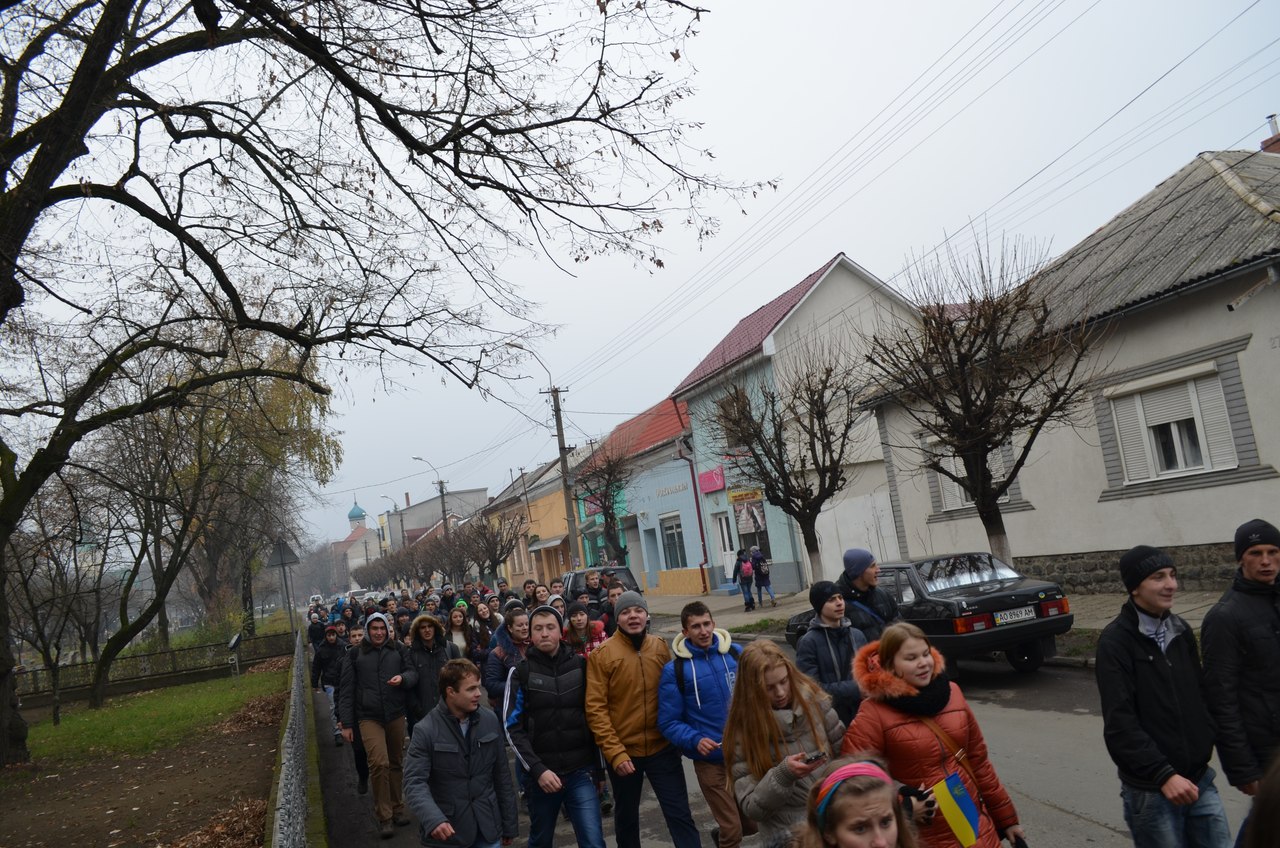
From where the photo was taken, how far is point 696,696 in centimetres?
531

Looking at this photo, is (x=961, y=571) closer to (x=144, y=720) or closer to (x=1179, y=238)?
(x=1179, y=238)

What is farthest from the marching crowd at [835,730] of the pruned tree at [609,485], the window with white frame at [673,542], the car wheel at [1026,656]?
the window with white frame at [673,542]

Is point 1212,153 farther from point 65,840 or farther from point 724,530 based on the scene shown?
point 65,840

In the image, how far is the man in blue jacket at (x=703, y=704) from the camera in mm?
5230

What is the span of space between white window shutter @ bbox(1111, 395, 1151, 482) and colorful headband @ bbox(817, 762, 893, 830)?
16.0m

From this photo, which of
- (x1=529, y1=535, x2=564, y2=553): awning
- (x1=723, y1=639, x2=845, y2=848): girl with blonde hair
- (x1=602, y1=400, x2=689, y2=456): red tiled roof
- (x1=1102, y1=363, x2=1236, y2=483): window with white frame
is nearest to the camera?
(x1=723, y1=639, x2=845, y2=848): girl with blonde hair

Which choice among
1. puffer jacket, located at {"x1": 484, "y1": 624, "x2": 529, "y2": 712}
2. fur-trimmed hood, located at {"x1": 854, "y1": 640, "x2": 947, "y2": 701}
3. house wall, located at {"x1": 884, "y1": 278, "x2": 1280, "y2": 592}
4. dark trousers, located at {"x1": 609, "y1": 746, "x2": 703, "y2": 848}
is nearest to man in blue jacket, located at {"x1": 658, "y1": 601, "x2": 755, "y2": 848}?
dark trousers, located at {"x1": 609, "y1": 746, "x2": 703, "y2": 848}

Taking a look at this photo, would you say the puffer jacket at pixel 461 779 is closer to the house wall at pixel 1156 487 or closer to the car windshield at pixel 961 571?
the car windshield at pixel 961 571

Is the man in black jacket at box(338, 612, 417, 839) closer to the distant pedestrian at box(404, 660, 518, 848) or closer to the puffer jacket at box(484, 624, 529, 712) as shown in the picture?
the puffer jacket at box(484, 624, 529, 712)

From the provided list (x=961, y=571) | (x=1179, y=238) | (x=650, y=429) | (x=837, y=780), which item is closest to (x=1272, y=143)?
(x=1179, y=238)

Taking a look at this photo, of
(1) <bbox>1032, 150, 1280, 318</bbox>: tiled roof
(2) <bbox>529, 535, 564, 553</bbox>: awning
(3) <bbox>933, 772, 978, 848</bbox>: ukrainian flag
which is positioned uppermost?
(1) <bbox>1032, 150, 1280, 318</bbox>: tiled roof

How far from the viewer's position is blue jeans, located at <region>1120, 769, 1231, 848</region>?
3.83 m

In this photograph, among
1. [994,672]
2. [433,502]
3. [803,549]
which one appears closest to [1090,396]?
[994,672]

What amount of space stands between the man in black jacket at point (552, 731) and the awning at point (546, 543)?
45716 millimetres
